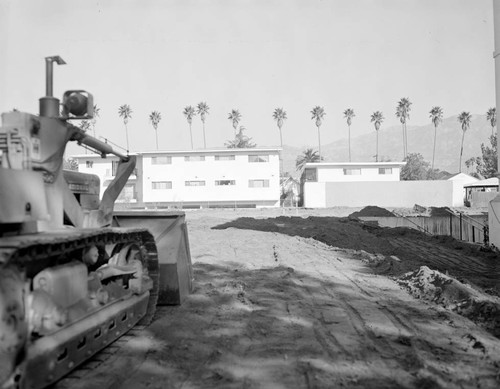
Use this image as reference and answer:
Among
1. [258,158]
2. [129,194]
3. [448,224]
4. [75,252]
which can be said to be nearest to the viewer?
[75,252]

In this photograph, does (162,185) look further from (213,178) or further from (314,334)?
(314,334)

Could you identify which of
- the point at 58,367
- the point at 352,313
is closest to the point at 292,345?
the point at 352,313

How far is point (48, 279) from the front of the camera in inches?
164

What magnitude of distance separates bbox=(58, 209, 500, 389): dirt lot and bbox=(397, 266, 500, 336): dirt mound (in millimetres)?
18

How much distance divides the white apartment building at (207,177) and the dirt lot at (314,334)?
123 feet

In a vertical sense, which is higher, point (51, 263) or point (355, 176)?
point (355, 176)

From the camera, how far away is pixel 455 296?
Result: 312 inches

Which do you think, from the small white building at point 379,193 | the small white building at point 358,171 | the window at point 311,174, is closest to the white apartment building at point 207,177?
the small white building at point 379,193

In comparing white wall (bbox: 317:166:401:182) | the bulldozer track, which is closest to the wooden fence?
the bulldozer track

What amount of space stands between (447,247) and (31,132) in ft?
58.8

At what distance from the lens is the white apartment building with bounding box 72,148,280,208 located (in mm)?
49031

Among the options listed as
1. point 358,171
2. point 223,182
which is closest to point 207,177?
point 223,182

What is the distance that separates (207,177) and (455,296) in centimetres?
4230

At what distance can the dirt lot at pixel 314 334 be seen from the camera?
179 inches
